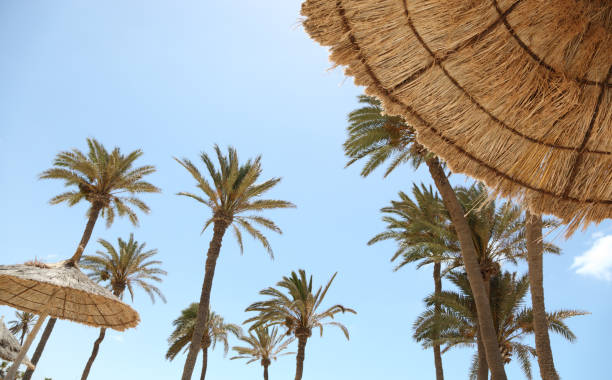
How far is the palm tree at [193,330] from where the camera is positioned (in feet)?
94.1

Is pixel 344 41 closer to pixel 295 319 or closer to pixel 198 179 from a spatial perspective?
pixel 198 179

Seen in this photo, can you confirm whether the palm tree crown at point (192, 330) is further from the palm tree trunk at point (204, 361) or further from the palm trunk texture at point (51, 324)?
the palm trunk texture at point (51, 324)

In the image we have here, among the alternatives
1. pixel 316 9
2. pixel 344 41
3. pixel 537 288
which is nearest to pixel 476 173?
pixel 344 41

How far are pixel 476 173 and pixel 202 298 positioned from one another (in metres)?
16.0

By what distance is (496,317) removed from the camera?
18844 mm

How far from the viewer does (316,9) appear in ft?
8.26

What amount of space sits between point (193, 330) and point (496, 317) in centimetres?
1949

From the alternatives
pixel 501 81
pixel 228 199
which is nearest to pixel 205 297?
pixel 228 199

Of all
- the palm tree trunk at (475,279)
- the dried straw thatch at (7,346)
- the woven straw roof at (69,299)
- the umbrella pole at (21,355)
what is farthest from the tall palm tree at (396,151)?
the dried straw thatch at (7,346)

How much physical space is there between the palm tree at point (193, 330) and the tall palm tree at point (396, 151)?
60.8 ft

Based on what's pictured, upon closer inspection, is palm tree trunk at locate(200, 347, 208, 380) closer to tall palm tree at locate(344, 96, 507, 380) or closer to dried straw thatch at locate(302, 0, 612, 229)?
tall palm tree at locate(344, 96, 507, 380)

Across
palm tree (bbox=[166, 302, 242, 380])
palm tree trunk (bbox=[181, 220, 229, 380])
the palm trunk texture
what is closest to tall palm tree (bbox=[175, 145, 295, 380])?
palm tree trunk (bbox=[181, 220, 229, 380])

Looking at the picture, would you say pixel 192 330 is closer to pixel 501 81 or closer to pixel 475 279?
pixel 475 279

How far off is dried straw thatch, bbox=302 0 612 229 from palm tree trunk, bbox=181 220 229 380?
50.4 feet
